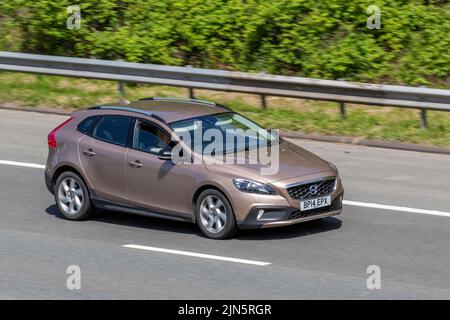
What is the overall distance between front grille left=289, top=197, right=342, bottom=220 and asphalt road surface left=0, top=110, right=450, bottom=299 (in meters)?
0.30

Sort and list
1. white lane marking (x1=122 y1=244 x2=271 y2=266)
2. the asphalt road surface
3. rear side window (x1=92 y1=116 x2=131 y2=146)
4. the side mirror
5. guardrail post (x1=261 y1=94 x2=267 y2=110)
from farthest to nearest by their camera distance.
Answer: guardrail post (x1=261 y1=94 x2=267 y2=110)
rear side window (x1=92 y1=116 x2=131 y2=146)
the side mirror
white lane marking (x1=122 y1=244 x2=271 y2=266)
the asphalt road surface

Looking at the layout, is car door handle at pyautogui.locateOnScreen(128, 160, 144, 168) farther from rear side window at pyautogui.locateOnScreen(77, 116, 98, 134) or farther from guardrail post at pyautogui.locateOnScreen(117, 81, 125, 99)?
guardrail post at pyautogui.locateOnScreen(117, 81, 125, 99)

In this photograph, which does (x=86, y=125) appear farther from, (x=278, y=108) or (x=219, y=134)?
(x=278, y=108)

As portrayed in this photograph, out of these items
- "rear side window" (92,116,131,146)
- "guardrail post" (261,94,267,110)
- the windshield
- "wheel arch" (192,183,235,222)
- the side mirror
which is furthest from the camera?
"guardrail post" (261,94,267,110)

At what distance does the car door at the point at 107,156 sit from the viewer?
44.2 feet

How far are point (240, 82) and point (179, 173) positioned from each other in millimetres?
6902

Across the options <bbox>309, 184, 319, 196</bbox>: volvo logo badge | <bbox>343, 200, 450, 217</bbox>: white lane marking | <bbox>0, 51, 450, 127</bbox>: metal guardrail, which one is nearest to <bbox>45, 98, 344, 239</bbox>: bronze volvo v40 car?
<bbox>309, 184, 319, 196</bbox>: volvo logo badge

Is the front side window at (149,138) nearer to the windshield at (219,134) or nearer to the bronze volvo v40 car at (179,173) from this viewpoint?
the bronze volvo v40 car at (179,173)

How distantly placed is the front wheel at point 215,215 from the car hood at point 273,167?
0.31 m

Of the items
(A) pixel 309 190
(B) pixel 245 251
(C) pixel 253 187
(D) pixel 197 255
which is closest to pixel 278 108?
(A) pixel 309 190

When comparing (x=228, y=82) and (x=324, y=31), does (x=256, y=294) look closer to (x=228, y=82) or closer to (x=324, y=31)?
(x=228, y=82)

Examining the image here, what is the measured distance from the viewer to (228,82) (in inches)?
775

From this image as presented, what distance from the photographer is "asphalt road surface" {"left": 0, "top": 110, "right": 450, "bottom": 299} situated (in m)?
10.8
